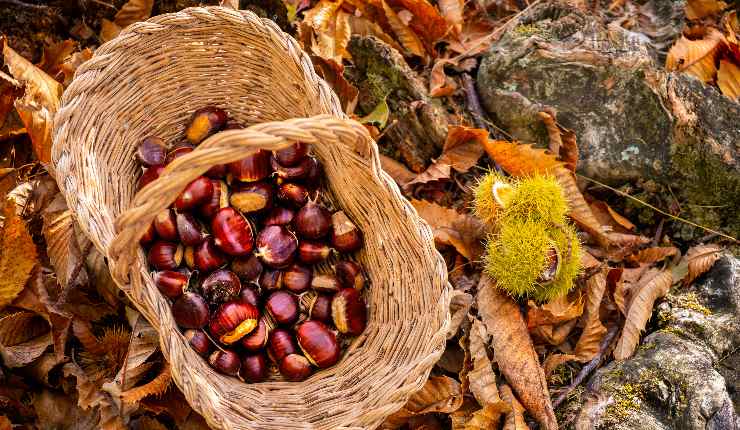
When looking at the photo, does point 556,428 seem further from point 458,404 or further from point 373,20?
point 373,20

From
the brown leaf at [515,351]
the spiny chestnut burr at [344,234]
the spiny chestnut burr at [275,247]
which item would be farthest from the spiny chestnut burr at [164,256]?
the brown leaf at [515,351]

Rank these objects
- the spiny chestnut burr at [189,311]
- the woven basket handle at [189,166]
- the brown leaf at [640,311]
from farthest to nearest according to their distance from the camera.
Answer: the brown leaf at [640,311] < the spiny chestnut burr at [189,311] < the woven basket handle at [189,166]

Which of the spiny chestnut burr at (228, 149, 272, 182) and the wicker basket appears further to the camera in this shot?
the spiny chestnut burr at (228, 149, 272, 182)

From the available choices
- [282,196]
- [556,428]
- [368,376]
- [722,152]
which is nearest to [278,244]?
[282,196]

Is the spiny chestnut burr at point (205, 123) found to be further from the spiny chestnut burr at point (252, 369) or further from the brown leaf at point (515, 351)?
the brown leaf at point (515, 351)

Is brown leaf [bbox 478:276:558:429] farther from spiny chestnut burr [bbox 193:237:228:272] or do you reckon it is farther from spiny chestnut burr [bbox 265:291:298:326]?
spiny chestnut burr [bbox 193:237:228:272]

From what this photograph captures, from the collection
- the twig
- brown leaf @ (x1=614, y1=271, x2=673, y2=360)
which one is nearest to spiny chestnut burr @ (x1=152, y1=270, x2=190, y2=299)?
the twig

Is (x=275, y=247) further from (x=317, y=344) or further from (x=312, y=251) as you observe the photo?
(x=317, y=344)
